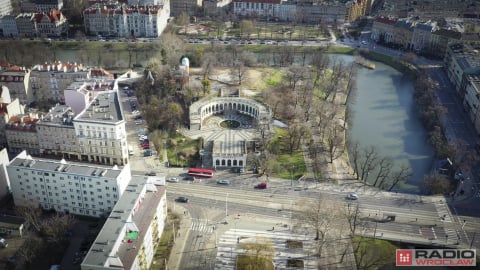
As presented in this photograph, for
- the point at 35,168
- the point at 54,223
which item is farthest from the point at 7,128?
the point at 54,223

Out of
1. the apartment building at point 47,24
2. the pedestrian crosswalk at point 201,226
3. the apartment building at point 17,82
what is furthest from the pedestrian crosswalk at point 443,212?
the apartment building at point 47,24

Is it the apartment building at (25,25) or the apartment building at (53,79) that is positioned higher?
the apartment building at (25,25)

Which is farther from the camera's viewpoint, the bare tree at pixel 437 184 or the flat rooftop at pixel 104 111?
the flat rooftop at pixel 104 111

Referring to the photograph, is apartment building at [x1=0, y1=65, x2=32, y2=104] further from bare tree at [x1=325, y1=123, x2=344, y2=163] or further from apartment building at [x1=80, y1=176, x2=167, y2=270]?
bare tree at [x1=325, y1=123, x2=344, y2=163]

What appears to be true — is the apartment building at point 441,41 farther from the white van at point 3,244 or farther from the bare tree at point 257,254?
the white van at point 3,244

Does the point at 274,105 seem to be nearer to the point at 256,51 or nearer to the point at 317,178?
the point at 317,178

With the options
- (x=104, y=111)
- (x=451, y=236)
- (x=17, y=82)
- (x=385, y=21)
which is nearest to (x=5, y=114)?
(x=17, y=82)

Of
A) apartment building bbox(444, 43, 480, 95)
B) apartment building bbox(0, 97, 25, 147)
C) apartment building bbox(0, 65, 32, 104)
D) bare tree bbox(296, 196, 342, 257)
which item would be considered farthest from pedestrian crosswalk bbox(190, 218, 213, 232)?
apartment building bbox(444, 43, 480, 95)
